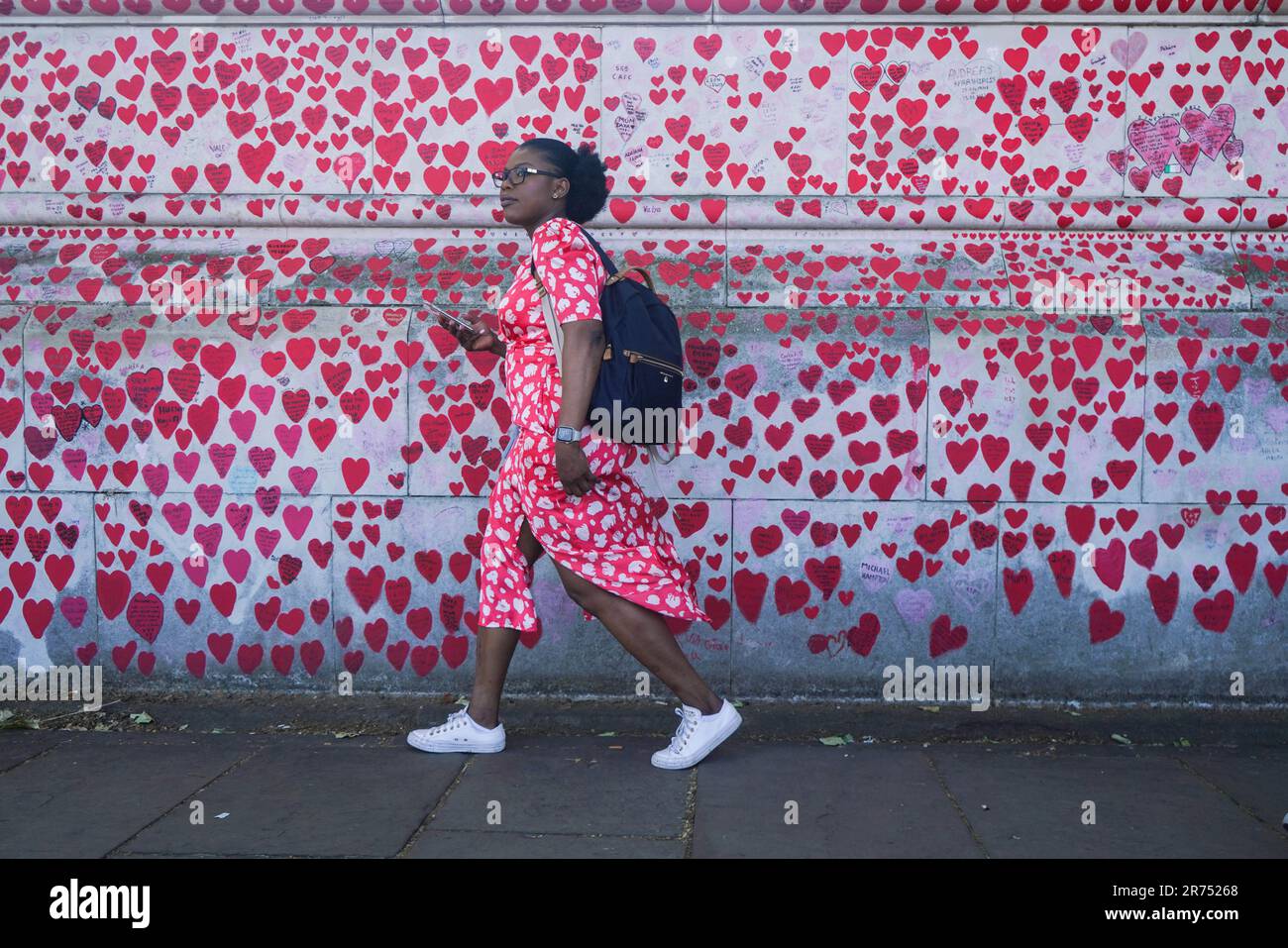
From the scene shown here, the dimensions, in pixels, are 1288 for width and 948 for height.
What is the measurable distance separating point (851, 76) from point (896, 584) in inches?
89.6

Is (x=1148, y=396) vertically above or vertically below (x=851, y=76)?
below

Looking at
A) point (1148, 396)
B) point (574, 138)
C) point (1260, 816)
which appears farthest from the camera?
point (574, 138)

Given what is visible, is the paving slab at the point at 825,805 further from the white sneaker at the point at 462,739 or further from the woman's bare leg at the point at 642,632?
the white sneaker at the point at 462,739

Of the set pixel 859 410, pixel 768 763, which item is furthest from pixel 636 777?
pixel 859 410

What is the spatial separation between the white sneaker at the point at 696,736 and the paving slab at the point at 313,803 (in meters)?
0.79

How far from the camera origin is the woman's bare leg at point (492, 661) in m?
4.09

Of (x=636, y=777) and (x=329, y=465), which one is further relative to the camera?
(x=329, y=465)

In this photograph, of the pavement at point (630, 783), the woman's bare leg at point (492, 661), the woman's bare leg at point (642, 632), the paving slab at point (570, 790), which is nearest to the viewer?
the pavement at point (630, 783)

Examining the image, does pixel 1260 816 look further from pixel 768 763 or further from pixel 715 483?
pixel 715 483

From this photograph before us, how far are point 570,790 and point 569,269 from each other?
1.79 meters

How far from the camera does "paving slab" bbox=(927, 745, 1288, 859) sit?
3.28 m

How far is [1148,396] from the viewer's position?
4.63 metres

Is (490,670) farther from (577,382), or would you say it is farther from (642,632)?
(577,382)

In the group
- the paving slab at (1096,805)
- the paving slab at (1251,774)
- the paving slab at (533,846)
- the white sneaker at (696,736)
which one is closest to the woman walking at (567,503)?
the white sneaker at (696,736)
